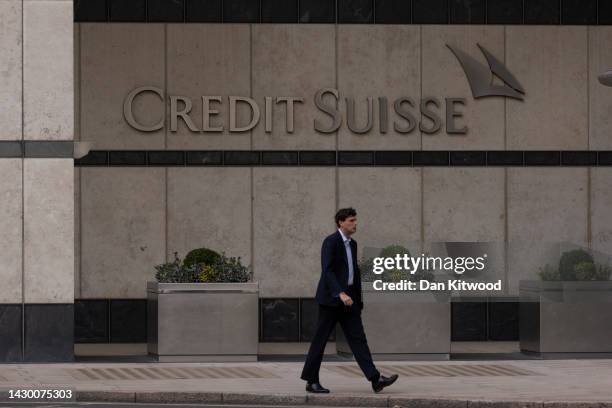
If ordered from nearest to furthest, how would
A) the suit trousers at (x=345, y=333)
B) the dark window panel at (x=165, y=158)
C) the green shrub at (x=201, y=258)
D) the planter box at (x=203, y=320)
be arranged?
1. the suit trousers at (x=345, y=333)
2. the planter box at (x=203, y=320)
3. the green shrub at (x=201, y=258)
4. the dark window panel at (x=165, y=158)

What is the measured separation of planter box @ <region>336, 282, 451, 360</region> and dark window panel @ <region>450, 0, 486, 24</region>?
592 centimetres

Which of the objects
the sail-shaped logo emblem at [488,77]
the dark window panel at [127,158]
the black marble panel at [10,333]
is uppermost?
the sail-shaped logo emblem at [488,77]

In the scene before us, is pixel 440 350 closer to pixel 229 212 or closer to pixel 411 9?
pixel 229 212

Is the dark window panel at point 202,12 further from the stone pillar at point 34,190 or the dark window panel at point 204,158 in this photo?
the stone pillar at point 34,190

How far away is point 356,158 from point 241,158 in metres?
1.81

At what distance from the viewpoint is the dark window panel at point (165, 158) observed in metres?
22.1

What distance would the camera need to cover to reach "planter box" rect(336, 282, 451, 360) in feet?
60.4

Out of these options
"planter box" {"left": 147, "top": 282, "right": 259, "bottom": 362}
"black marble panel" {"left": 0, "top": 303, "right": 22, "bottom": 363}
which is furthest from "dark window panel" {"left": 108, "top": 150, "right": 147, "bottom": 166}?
"black marble panel" {"left": 0, "top": 303, "right": 22, "bottom": 363}

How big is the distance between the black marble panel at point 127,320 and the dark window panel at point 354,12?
18.1ft

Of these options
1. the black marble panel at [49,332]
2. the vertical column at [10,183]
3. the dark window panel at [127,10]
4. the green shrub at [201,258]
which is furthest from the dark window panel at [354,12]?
the black marble panel at [49,332]

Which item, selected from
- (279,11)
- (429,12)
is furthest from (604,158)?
(279,11)

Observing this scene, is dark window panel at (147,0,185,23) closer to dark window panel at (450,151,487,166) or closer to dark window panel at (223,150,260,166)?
dark window panel at (223,150,260,166)

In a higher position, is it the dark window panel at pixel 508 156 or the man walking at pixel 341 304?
the dark window panel at pixel 508 156

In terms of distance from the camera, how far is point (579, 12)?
2273cm
